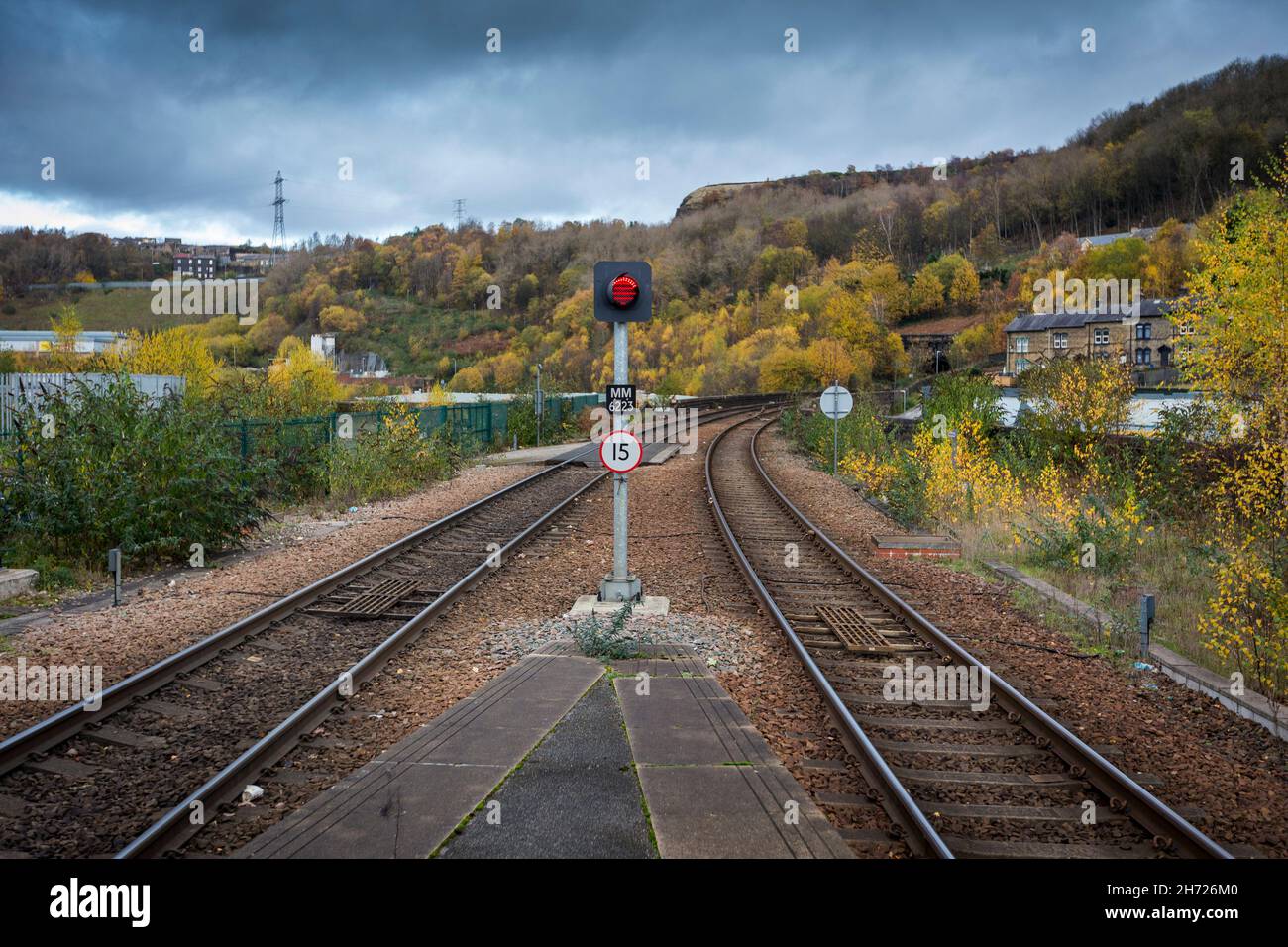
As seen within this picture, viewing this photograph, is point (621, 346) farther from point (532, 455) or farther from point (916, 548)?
point (532, 455)

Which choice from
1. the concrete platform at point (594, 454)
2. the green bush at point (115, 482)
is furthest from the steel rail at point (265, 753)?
the concrete platform at point (594, 454)

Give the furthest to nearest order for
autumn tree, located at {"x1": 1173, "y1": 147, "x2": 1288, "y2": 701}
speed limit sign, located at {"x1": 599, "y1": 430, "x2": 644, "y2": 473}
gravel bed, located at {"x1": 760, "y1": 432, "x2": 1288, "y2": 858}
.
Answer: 1. speed limit sign, located at {"x1": 599, "y1": 430, "x2": 644, "y2": 473}
2. autumn tree, located at {"x1": 1173, "y1": 147, "x2": 1288, "y2": 701}
3. gravel bed, located at {"x1": 760, "y1": 432, "x2": 1288, "y2": 858}

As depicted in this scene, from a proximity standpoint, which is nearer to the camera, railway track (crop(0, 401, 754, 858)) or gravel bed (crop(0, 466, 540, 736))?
railway track (crop(0, 401, 754, 858))

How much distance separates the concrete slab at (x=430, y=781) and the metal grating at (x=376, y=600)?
9.14ft

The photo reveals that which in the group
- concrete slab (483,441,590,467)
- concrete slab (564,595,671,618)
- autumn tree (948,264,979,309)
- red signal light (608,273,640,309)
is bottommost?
concrete slab (564,595,671,618)

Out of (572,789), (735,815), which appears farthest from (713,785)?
(572,789)

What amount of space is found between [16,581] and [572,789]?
8467 millimetres

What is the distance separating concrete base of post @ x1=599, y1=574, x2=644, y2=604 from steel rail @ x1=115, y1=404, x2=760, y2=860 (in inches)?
66.4

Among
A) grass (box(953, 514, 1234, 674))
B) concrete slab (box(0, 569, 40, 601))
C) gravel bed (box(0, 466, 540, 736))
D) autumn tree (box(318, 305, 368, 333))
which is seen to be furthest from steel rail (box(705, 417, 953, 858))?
autumn tree (box(318, 305, 368, 333))

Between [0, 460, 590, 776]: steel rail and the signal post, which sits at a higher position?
the signal post

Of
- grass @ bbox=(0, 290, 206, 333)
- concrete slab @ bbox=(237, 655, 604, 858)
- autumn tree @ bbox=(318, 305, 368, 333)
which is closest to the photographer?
concrete slab @ bbox=(237, 655, 604, 858)

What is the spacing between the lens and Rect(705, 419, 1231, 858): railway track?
16.6 feet

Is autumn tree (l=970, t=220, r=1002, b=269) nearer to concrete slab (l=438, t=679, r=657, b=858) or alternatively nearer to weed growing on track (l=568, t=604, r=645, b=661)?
weed growing on track (l=568, t=604, r=645, b=661)
